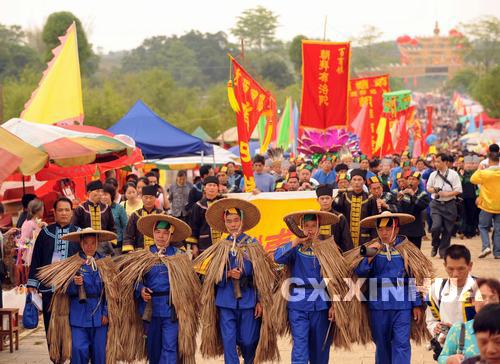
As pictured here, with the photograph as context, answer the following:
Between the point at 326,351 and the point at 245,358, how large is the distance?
71 cm

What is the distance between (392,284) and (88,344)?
8.51 feet

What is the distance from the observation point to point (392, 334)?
8.02 meters

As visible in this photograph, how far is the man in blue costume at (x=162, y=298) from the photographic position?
26.3ft

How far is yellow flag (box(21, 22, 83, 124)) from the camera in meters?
14.5

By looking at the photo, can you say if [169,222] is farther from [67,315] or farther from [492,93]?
[492,93]

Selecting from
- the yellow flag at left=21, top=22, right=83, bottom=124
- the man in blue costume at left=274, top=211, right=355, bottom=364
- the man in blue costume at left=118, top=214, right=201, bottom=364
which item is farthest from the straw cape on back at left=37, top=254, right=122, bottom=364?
the yellow flag at left=21, top=22, right=83, bottom=124

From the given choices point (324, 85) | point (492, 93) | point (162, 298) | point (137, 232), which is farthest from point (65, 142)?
point (492, 93)

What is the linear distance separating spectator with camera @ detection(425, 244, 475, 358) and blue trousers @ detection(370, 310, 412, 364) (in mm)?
1724

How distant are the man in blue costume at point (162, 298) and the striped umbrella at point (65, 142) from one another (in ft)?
7.51

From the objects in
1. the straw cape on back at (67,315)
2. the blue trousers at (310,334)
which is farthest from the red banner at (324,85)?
the straw cape on back at (67,315)

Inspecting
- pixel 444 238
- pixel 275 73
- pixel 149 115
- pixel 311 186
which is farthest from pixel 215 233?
pixel 275 73

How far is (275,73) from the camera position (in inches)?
3772

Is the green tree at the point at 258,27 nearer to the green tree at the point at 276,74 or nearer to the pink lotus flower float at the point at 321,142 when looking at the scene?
the green tree at the point at 276,74

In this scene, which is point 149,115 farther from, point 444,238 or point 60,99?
point 444,238
